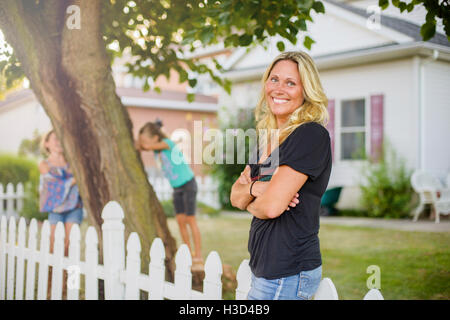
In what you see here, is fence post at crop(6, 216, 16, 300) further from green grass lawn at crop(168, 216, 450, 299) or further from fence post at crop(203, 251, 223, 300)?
fence post at crop(203, 251, 223, 300)

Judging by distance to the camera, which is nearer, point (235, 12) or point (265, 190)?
point (265, 190)

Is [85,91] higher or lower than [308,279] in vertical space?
higher

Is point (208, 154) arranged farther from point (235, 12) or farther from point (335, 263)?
point (235, 12)

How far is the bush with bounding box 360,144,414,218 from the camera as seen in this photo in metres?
8.33

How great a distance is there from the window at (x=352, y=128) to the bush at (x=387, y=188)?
65 centimetres

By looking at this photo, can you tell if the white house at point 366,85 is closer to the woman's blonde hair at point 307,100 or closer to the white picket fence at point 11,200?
the white picket fence at point 11,200

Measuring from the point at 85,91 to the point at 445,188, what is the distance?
454cm

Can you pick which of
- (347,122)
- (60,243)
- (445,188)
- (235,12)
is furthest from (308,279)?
(347,122)

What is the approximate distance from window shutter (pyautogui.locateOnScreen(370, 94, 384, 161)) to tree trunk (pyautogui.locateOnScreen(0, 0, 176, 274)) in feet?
23.2

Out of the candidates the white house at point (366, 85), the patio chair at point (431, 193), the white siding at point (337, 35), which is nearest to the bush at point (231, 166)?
the white house at point (366, 85)

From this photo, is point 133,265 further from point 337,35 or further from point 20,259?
point 337,35

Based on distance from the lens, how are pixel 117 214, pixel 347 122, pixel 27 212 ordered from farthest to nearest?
Result: pixel 347 122 < pixel 27 212 < pixel 117 214

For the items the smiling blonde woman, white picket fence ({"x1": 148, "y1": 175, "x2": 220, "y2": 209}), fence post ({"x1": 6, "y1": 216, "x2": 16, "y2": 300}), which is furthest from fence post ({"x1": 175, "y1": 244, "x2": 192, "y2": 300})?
white picket fence ({"x1": 148, "y1": 175, "x2": 220, "y2": 209})

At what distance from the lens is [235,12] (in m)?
2.81
